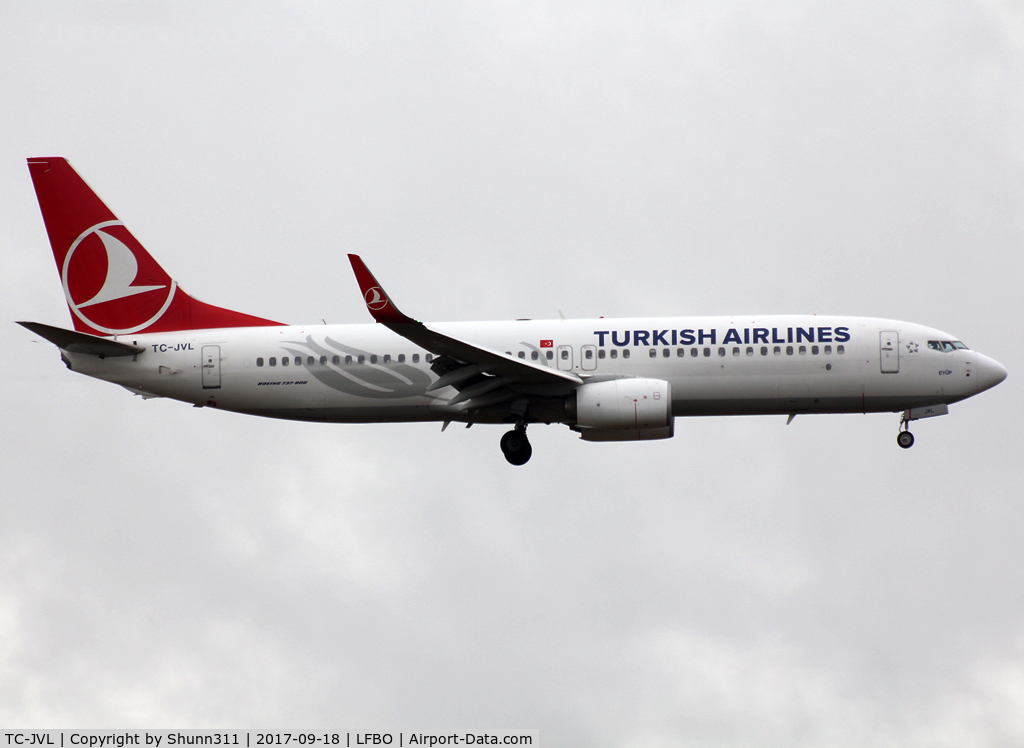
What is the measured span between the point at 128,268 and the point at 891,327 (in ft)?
74.5

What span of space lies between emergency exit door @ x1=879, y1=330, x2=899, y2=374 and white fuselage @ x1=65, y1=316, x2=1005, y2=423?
0.09 ft

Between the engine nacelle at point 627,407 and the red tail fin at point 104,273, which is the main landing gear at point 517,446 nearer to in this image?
the engine nacelle at point 627,407

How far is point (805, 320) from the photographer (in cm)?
3303

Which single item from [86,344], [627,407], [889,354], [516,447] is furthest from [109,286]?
[889,354]

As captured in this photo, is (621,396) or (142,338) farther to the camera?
(142,338)

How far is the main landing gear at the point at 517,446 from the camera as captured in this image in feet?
108

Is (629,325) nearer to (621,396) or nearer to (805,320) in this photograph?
(621,396)

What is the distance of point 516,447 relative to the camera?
3297 centimetres

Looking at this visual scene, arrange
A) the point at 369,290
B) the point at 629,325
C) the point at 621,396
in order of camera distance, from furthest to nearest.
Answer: the point at 629,325 < the point at 621,396 < the point at 369,290

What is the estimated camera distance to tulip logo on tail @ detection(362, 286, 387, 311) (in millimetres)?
28266

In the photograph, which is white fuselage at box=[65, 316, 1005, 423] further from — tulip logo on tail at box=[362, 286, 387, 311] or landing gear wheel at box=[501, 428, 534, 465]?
tulip logo on tail at box=[362, 286, 387, 311]

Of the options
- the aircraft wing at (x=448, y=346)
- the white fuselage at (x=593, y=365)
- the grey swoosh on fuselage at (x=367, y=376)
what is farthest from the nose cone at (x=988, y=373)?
the grey swoosh on fuselage at (x=367, y=376)

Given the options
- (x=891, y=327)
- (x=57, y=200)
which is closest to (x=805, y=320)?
(x=891, y=327)

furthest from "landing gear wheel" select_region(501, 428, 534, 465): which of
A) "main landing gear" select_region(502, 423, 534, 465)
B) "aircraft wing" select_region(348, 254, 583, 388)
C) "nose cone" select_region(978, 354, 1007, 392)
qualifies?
"nose cone" select_region(978, 354, 1007, 392)
